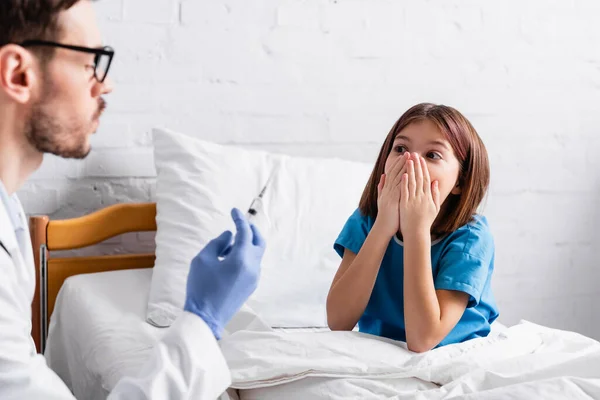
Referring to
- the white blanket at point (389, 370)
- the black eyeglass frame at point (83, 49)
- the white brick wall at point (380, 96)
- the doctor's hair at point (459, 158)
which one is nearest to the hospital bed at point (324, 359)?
the white blanket at point (389, 370)

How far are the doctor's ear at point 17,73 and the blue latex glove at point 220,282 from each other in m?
0.30

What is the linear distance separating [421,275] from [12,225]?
0.66 m

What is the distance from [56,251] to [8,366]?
3.61 ft

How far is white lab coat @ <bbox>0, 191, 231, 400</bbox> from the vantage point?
871 millimetres

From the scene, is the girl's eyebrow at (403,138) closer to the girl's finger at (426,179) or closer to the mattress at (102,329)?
the girl's finger at (426,179)

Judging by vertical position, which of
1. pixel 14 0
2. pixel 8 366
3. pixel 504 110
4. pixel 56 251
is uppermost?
pixel 14 0

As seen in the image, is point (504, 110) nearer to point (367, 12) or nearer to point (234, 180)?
point (367, 12)

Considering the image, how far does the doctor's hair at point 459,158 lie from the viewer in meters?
1.41

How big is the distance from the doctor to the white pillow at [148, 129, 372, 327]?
667 millimetres

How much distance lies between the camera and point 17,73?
0.92m

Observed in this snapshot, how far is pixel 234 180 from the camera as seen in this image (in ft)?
5.92

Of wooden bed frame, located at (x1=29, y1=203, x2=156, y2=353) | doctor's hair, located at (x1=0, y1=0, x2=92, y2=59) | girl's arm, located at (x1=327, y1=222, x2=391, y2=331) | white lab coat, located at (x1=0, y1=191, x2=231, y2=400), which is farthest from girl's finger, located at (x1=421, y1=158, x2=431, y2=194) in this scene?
wooden bed frame, located at (x1=29, y1=203, x2=156, y2=353)

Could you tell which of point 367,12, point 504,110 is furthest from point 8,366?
point 504,110

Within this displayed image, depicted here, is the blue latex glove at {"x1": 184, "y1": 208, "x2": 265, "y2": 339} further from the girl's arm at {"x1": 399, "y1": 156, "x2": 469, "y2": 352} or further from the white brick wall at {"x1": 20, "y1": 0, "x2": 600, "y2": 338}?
the white brick wall at {"x1": 20, "y1": 0, "x2": 600, "y2": 338}
